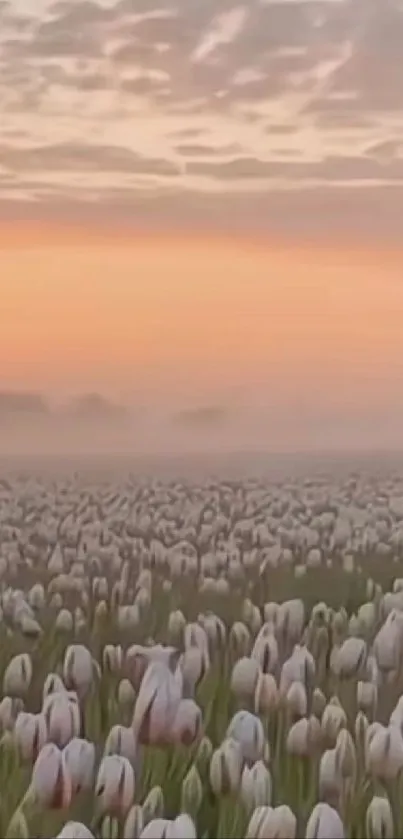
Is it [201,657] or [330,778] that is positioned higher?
[201,657]

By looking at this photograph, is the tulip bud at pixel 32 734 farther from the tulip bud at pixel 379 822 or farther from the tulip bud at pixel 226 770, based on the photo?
the tulip bud at pixel 379 822

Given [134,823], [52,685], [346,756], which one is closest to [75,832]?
[134,823]

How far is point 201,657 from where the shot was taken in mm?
1096

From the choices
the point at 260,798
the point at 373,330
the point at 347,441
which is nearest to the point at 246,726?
the point at 260,798

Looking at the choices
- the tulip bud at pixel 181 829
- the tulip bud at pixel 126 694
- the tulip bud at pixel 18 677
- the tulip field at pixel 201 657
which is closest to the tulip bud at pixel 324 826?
the tulip field at pixel 201 657

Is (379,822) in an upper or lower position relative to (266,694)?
lower

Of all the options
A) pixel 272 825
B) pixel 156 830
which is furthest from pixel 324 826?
pixel 156 830

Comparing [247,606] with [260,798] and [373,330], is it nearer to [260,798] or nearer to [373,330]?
[260,798]

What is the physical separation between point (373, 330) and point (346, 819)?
49 cm

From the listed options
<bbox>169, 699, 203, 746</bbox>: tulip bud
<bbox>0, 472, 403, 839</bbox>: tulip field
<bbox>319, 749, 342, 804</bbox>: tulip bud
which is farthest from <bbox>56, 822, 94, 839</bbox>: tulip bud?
<bbox>319, 749, 342, 804</bbox>: tulip bud

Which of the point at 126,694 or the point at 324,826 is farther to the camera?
the point at 126,694

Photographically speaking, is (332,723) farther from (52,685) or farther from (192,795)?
(52,685)

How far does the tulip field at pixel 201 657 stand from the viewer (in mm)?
1009

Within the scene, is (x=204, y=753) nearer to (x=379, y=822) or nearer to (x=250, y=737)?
(x=250, y=737)
